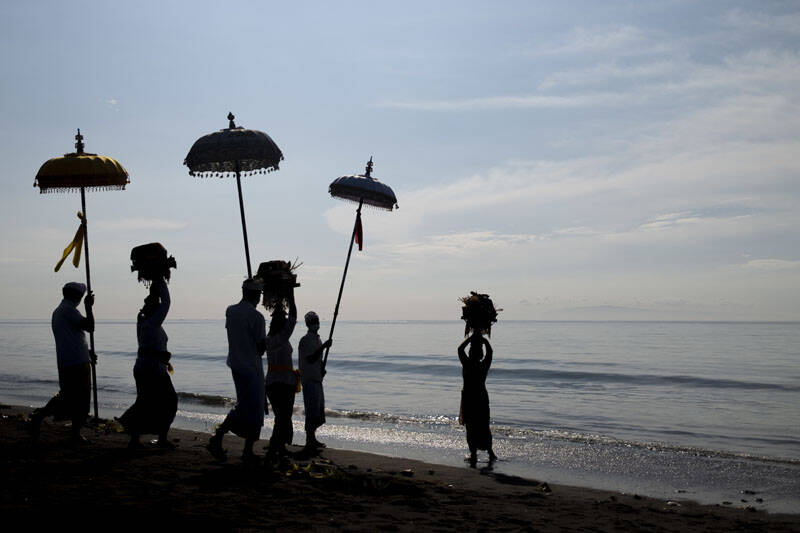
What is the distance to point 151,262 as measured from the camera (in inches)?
305

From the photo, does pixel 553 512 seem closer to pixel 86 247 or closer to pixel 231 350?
pixel 231 350

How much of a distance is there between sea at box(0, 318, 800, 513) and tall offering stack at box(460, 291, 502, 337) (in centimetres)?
209

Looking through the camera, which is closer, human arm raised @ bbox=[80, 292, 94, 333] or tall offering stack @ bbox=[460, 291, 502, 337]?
human arm raised @ bbox=[80, 292, 94, 333]

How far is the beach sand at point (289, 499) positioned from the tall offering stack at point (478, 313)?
206 cm

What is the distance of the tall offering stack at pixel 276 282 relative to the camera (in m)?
7.62

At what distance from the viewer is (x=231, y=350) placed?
7043mm

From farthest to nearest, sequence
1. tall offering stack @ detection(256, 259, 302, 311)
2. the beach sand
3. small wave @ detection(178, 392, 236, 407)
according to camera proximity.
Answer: small wave @ detection(178, 392, 236, 407)
tall offering stack @ detection(256, 259, 302, 311)
the beach sand

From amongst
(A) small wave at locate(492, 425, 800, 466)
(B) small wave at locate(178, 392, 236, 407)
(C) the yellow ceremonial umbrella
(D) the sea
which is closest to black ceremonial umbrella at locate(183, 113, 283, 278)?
(C) the yellow ceremonial umbrella

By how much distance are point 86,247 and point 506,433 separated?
8.98 m

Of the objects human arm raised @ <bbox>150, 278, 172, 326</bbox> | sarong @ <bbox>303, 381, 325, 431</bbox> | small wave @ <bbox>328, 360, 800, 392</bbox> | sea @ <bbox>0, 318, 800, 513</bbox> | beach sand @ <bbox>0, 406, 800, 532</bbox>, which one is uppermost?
human arm raised @ <bbox>150, 278, 172, 326</bbox>

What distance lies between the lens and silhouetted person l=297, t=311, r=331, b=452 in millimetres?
9109

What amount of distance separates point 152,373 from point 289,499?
3034mm

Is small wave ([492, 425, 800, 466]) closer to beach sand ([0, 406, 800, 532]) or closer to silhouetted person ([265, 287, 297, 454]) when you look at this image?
beach sand ([0, 406, 800, 532])

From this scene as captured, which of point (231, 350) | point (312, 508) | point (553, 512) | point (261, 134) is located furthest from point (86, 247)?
point (553, 512)
